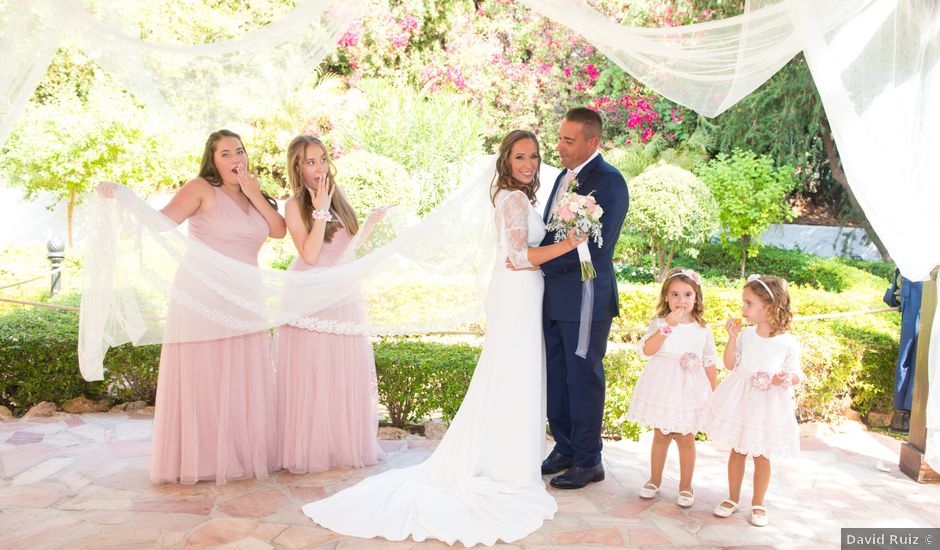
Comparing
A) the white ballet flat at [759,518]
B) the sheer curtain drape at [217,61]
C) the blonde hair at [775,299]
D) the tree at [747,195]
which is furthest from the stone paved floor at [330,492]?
the tree at [747,195]

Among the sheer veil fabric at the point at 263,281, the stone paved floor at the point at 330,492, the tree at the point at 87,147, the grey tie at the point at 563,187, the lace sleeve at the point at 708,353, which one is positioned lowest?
the stone paved floor at the point at 330,492

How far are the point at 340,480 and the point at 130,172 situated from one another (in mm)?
10241

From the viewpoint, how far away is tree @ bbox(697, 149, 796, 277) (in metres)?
12.4

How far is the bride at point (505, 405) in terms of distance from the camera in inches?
156

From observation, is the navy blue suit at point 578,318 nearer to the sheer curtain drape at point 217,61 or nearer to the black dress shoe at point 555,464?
the black dress shoe at point 555,464

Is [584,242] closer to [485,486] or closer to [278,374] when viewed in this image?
[485,486]

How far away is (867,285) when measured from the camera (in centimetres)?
1038

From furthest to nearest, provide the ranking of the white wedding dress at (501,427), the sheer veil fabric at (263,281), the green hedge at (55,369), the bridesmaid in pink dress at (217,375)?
the green hedge at (55,369)
the bridesmaid in pink dress at (217,375)
the sheer veil fabric at (263,281)
the white wedding dress at (501,427)

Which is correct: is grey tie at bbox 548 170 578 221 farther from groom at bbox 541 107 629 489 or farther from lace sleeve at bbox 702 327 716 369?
lace sleeve at bbox 702 327 716 369

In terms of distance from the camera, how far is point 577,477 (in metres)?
4.38

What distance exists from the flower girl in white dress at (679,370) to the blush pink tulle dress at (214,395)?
Answer: 2.19 meters

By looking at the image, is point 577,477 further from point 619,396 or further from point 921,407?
point 921,407

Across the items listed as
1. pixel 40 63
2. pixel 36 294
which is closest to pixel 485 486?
pixel 40 63

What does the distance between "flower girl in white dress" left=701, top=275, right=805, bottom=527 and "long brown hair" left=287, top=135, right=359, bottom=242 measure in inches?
89.4
